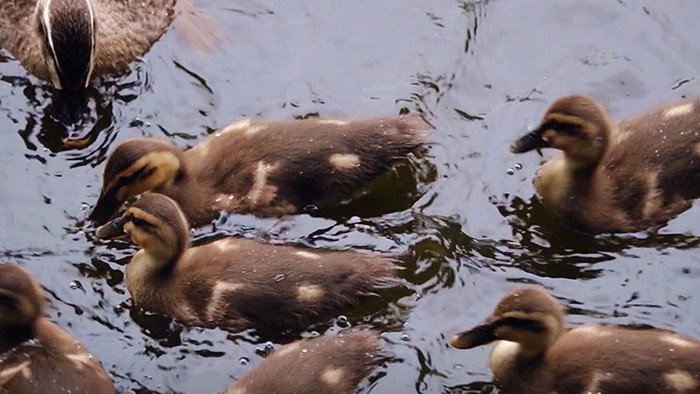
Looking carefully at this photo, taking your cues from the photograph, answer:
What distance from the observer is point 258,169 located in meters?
4.94

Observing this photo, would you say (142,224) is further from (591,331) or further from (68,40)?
(591,331)

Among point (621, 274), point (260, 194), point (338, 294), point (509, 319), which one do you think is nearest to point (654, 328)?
point (621, 274)

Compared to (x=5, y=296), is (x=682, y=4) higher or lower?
higher

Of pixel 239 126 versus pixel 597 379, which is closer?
pixel 597 379

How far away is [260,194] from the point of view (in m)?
4.96

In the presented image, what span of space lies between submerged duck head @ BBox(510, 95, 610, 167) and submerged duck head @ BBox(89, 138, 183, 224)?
4.86 feet

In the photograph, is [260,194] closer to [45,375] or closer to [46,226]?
[46,226]

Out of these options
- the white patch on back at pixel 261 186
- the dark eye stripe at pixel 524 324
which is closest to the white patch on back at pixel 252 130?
the white patch on back at pixel 261 186

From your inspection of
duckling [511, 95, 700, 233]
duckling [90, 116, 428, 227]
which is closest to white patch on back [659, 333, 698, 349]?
duckling [511, 95, 700, 233]

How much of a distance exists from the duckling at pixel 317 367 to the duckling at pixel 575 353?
33cm

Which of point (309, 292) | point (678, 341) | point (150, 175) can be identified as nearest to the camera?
point (678, 341)

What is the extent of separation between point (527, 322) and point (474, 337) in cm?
21

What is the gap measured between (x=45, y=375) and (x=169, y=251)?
66 centimetres

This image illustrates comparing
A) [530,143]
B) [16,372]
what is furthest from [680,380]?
[16,372]
